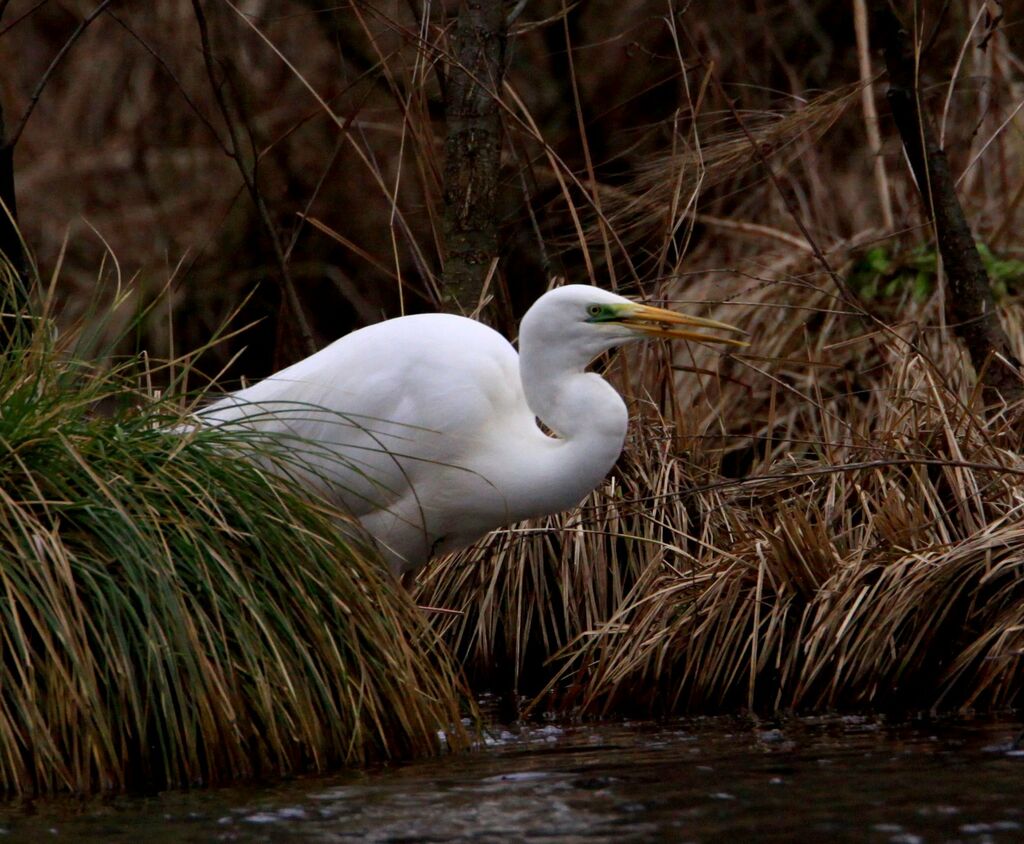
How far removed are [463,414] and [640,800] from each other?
1.59 meters

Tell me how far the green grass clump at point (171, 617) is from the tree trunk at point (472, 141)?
1.90 meters

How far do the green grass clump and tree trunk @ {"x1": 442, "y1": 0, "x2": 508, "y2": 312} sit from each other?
190 cm

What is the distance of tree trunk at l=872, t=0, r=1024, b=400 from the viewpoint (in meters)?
5.62

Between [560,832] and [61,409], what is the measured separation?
5.63 feet

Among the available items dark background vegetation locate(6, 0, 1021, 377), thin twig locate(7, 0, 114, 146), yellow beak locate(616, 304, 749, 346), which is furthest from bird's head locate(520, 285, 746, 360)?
dark background vegetation locate(6, 0, 1021, 377)

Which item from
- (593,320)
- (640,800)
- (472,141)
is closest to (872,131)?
(472,141)

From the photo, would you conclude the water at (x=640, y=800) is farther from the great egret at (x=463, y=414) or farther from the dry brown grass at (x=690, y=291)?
the great egret at (x=463, y=414)

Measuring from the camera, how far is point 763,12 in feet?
31.7

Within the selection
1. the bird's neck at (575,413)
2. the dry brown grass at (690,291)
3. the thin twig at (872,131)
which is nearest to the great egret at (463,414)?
the bird's neck at (575,413)

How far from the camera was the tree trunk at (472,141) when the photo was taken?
5.89 m

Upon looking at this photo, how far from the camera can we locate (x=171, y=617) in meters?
3.80

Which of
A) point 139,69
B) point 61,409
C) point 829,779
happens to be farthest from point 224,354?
point 829,779

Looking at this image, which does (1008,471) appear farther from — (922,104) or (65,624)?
(65,624)

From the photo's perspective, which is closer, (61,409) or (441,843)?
(441,843)
